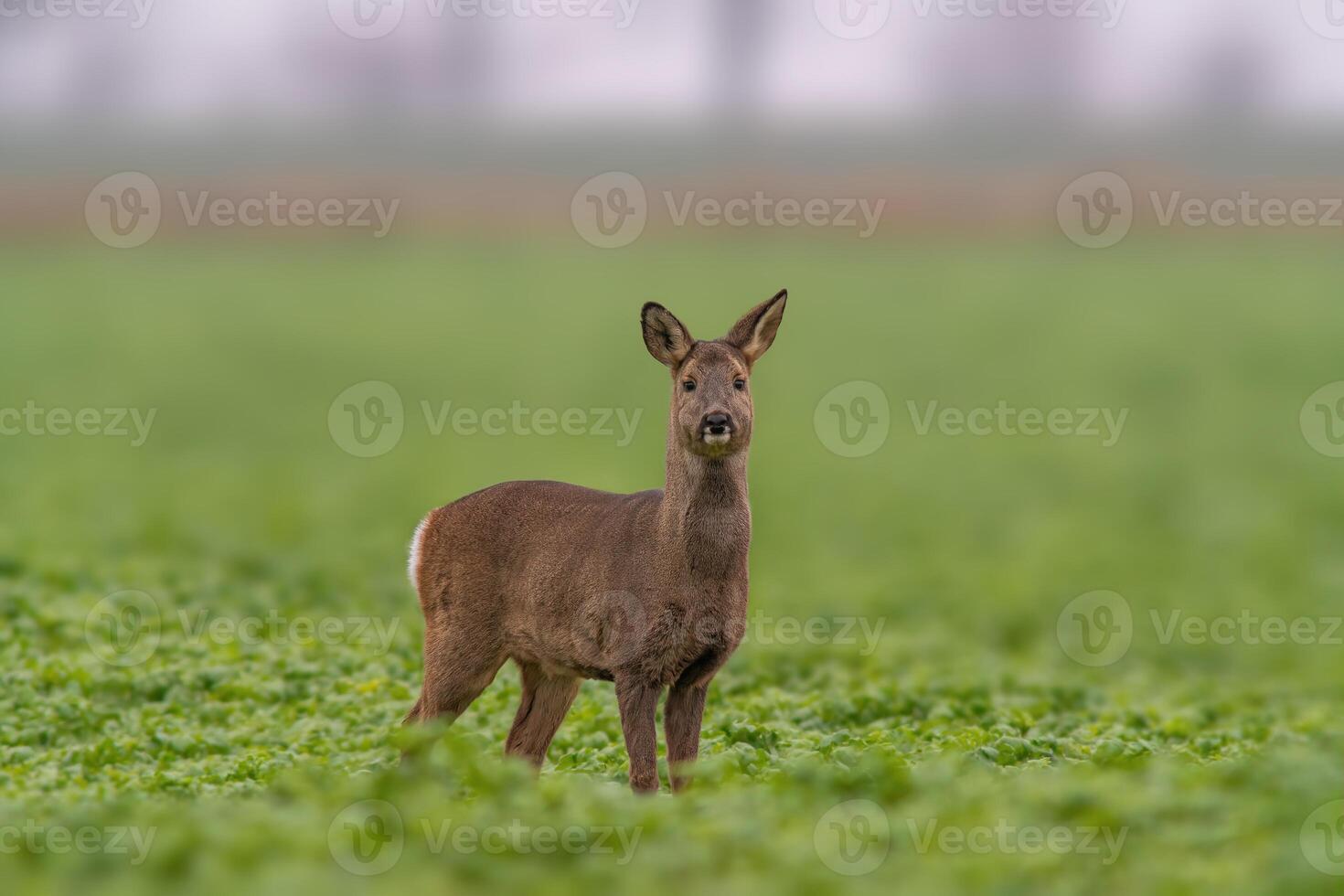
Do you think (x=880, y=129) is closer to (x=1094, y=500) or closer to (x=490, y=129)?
(x=490, y=129)

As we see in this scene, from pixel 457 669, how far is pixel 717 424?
224 cm

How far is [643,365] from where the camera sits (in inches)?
1291

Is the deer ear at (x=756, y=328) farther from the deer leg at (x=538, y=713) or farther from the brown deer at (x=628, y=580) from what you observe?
the deer leg at (x=538, y=713)

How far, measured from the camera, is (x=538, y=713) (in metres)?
9.69

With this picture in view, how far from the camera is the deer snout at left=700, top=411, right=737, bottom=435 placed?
8406 mm

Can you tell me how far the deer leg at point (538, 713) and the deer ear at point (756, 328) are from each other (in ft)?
7.42

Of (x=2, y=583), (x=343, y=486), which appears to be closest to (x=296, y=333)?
(x=343, y=486)

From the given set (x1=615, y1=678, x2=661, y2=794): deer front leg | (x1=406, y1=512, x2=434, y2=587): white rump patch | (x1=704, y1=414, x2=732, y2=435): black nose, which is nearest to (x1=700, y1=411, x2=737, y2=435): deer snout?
(x1=704, y1=414, x2=732, y2=435): black nose

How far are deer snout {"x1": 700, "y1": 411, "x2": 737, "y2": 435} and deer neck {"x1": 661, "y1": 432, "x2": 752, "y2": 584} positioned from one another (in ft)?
1.08

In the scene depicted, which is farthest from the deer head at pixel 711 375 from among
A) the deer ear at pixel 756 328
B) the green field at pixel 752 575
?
the green field at pixel 752 575

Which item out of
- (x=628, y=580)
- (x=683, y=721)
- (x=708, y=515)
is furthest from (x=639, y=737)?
(x=708, y=515)

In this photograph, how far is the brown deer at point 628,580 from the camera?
27.9 feet

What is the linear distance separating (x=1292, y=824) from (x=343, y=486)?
19.0 meters

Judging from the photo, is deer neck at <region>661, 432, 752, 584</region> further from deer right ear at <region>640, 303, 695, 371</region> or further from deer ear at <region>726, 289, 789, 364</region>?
deer ear at <region>726, 289, 789, 364</region>
